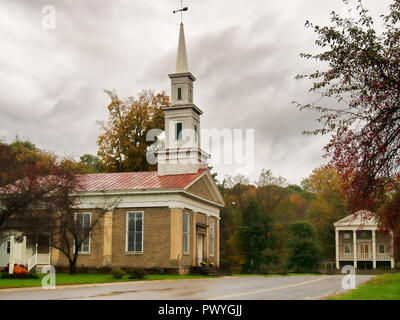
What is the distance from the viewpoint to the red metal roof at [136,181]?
36.7m

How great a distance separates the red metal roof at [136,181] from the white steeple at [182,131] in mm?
1073

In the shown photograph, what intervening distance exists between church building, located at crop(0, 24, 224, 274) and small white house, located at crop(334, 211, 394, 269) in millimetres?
28181

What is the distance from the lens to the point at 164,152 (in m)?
41.0

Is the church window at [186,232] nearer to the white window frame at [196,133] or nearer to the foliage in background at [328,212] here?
the white window frame at [196,133]

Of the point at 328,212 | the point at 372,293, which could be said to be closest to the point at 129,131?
the point at 328,212

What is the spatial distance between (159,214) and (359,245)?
39029 millimetres

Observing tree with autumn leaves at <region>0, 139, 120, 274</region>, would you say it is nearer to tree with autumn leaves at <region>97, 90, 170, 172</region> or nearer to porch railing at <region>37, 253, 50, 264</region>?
porch railing at <region>37, 253, 50, 264</region>

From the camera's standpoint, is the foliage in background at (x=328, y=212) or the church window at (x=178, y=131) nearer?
the church window at (x=178, y=131)

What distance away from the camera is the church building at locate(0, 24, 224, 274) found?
35.4 metres

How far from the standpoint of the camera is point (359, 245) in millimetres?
66000

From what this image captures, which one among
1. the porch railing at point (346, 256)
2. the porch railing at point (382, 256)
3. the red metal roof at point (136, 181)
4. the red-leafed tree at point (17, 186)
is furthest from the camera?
the porch railing at point (346, 256)

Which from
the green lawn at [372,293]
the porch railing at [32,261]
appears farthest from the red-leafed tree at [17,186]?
the green lawn at [372,293]

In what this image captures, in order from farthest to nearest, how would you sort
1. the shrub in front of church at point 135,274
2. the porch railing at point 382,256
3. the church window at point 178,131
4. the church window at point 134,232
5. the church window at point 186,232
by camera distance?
the porch railing at point 382,256 → the church window at point 178,131 → the church window at point 186,232 → the church window at point 134,232 → the shrub in front of church at point 135,274

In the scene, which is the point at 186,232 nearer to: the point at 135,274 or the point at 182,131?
the point at 182,131
